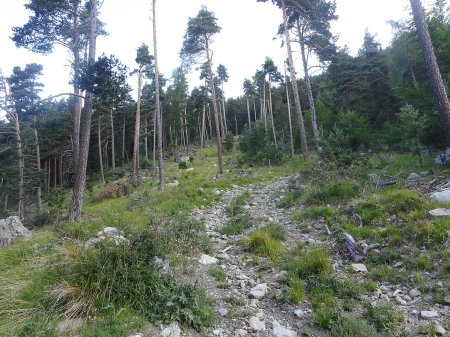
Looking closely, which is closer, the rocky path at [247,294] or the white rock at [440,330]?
the white rock at [440,330]

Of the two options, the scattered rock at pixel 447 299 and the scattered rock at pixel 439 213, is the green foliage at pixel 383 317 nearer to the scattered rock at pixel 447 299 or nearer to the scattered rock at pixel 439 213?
the scattered rock at pixel 447 299

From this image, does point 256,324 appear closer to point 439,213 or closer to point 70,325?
point 70,325

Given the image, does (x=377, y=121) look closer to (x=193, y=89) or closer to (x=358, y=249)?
(x=358, y=249)

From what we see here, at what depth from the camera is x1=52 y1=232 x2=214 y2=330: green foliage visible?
12.2ft

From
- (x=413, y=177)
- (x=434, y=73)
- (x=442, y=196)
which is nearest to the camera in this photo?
(x=442, y=196)

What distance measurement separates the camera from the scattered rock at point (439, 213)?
5641 mm

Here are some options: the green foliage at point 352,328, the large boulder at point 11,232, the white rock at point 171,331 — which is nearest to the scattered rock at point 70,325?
the white rock at point 171,331

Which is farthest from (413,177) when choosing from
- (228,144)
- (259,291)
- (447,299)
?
(228,144)

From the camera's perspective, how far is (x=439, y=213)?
5738mm

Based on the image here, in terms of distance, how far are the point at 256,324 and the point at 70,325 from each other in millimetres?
2485

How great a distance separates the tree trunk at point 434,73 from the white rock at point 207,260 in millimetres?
8425

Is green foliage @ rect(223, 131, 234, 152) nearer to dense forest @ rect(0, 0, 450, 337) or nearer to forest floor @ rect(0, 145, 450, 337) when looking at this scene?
dense forest @ rect(0, 0, 450, 337)

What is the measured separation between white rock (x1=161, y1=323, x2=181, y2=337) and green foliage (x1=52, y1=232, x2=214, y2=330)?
124 mm

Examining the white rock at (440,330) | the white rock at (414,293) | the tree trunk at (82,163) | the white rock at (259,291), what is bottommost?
the white rock at (440,330)
